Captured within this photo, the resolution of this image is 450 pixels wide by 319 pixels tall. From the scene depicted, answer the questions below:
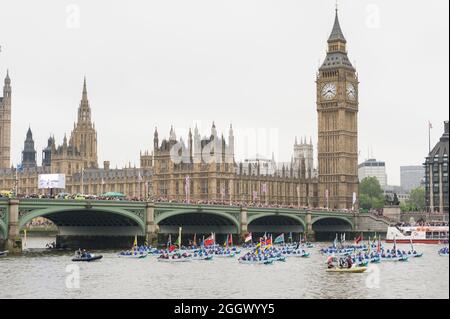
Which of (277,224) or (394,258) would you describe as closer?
(394,258)

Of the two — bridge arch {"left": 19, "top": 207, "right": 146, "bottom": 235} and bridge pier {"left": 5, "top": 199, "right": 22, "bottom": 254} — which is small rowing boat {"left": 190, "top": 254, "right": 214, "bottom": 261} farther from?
bridge pier {"left": 5, "top": 199, "right": 22, "bottom": 254}

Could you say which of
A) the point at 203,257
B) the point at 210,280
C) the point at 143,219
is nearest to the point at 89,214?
the point at 143,219

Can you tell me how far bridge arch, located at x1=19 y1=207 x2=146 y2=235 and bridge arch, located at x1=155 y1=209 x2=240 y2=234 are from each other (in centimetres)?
1020

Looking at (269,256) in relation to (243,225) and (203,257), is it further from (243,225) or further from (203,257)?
(243,225)

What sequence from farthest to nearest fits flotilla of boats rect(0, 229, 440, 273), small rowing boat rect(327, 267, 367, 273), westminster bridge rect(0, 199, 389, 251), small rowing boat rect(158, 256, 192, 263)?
westminster bridge rect(0, 199, 389, 251) → small rowing boat rect(158, 256, 192, 263) → flotilla of boats rect(0, 229, 440, 273) → small rowing boat rect(327, 267, 367, 273)

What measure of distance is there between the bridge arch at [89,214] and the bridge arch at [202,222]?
402 inches

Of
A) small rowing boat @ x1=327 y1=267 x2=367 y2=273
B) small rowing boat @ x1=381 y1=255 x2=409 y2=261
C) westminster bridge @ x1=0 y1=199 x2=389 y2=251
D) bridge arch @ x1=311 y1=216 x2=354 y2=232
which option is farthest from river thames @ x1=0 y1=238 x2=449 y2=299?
bridge arch @ x1=311 y1=216 x2=354 y2=232

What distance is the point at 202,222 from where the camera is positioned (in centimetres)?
15162

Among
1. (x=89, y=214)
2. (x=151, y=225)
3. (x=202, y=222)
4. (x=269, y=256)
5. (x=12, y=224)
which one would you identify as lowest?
(x=269, y=256)

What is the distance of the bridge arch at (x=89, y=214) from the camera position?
108 meters

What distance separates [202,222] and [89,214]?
102 feet

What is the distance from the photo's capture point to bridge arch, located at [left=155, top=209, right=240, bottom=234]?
14038 cm

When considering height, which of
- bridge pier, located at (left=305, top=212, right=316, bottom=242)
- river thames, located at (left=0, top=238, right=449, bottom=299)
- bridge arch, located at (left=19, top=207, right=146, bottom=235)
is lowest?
river thames, located at (left=0, top=238, right=449, bottom=299)
